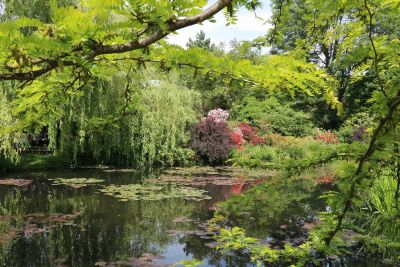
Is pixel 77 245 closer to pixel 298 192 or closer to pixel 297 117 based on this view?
pixel 298 192

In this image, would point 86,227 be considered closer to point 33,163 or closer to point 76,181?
point 76,181

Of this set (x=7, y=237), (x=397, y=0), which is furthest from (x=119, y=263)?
(x=397, y=0)

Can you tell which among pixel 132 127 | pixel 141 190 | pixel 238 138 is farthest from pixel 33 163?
pixel 238 138

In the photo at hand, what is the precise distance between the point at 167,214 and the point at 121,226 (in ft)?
3.37

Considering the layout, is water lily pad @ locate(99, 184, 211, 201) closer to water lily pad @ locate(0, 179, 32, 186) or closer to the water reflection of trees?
the water reflection of trees

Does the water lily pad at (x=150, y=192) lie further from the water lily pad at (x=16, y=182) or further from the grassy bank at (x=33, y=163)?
the grassy bank at (x=33, y=163)

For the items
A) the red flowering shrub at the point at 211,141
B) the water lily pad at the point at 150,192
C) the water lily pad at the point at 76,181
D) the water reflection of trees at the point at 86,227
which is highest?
the red flowering shrub at the point at 211,141

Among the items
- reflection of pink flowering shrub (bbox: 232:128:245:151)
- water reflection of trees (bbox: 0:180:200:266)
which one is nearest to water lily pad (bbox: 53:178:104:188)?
water reflection of trees (bbox: 0:180:200:266)

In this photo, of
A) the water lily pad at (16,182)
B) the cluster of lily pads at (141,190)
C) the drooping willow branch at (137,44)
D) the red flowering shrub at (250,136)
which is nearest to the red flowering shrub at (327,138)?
the red flowering shrub at (250,136)

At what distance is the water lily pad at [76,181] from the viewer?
8.73 metres

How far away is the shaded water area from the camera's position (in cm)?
462

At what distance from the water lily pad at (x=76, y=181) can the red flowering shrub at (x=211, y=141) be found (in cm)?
444

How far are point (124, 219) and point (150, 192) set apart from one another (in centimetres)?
205

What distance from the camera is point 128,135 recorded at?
11.1 metres
